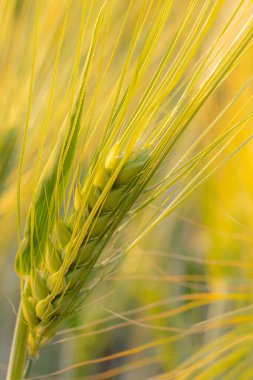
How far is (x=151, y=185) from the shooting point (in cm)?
49

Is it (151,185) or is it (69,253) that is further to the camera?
(151,185)

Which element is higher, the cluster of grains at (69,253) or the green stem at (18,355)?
the cluster of grains at (69,253)

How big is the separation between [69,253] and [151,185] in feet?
0.40

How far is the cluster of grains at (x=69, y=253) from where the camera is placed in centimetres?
38

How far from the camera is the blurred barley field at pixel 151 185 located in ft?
1.55

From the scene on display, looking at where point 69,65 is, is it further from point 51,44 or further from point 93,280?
point 93,280

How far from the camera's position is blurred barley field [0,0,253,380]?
1.55 ft

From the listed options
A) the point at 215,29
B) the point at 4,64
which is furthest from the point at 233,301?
the point at 4,64

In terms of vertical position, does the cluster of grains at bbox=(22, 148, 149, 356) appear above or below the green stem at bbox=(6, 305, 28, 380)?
above

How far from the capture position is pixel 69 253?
382 mm

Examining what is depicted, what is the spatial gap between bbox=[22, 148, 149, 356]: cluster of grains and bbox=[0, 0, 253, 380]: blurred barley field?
0.10 feet

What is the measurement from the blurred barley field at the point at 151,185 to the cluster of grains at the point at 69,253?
0.10 feet

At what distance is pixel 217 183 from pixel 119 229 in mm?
364

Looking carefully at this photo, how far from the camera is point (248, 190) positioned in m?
0.72
